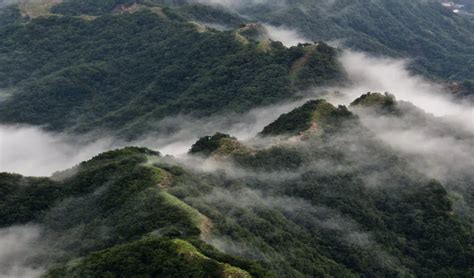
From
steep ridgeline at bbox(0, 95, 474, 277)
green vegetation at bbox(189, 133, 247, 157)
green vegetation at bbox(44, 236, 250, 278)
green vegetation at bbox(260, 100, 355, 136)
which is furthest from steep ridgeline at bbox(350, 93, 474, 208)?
green vegetation at bbox(44, 236, 250, 278)

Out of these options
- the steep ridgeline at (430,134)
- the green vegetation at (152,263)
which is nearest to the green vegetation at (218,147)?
the steep ridgeline at (430,134)

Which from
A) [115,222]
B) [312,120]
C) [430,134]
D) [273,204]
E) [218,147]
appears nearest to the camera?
[115,222]

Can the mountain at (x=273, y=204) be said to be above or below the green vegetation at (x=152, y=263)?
above

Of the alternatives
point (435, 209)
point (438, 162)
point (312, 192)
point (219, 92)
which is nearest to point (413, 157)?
point (438, 162)

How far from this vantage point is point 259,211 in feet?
340

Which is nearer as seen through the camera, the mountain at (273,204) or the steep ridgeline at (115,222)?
the steep ridgeline at (115,222)

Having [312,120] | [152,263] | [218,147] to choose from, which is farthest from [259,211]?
[312,120]

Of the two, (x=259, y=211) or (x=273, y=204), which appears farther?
(x=273, y=204)

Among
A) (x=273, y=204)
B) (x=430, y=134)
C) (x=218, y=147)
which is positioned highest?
(x=430, y=134)

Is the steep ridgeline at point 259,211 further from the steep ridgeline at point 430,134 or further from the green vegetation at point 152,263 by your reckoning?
the steep ridgeline at point 430,134

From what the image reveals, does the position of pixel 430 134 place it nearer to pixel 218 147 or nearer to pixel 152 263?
pixel 218 147

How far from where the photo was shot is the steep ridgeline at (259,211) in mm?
84312

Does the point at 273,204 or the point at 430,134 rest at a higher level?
the point at 430,134

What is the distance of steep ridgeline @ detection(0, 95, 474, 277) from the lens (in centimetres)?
8431
